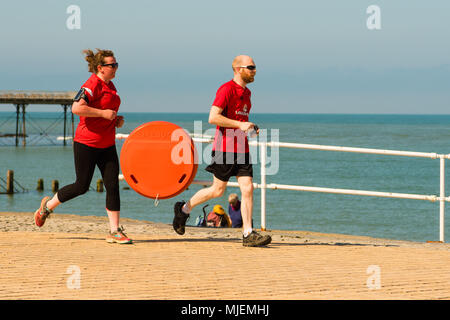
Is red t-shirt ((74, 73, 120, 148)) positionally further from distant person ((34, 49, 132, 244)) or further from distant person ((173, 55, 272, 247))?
distant person ((173, 55, 272, 247))

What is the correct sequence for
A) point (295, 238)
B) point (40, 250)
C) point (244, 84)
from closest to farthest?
1. point (40, 250)
2. point (244, 84)
3. point (295, 238)

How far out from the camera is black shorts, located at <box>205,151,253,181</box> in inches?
291

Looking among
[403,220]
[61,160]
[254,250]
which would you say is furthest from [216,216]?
[61,160]

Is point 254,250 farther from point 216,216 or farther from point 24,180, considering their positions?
point 24,180

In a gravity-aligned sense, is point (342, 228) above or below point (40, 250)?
below

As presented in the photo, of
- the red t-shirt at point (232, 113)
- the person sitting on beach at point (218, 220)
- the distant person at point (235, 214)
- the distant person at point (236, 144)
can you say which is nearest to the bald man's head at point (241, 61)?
the distant person at point (236, 144)

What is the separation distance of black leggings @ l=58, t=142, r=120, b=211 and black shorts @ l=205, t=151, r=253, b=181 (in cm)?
99

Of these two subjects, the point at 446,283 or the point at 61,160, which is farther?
the point at 61,160

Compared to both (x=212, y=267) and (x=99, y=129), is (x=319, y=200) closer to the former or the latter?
(x=99, y=129)

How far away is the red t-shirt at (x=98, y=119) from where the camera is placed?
727cm

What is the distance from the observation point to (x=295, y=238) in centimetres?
856

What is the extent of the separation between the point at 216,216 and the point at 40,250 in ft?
21.6

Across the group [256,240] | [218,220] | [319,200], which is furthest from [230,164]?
[319,200]

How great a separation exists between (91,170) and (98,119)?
0.52 meters
